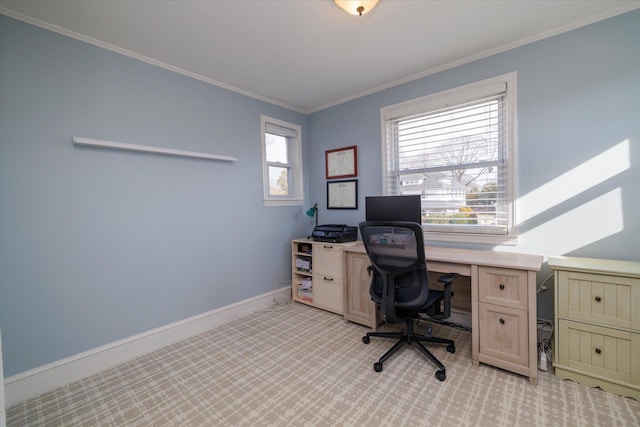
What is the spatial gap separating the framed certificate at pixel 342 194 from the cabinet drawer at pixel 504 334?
1.83 metres

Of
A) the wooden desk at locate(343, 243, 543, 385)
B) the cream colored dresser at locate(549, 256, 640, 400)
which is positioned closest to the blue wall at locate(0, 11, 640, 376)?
the cream colored dresser at locate(549, 256, 640, 400)

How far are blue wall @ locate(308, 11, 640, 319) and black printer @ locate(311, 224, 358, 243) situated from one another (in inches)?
61.3

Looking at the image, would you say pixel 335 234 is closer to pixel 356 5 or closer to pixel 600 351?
pixel 356 5

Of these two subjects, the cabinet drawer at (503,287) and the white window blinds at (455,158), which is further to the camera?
Answer: the white window blinds at (455,158)

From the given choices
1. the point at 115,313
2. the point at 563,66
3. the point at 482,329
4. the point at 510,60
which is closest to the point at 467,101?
the point at 510,60

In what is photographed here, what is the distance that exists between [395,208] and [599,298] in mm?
1562

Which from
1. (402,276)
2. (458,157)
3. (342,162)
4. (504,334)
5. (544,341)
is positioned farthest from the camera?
(342,162)

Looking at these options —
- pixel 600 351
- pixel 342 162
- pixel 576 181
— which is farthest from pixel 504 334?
pixel 342 162

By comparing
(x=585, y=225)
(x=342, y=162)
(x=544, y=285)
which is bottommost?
(x=544, y=285)

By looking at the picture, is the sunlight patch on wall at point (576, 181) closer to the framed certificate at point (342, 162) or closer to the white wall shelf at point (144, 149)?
the framed certificate at point (342, 162)

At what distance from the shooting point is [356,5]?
1.78 meters

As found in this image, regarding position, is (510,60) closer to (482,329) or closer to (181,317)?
(482,329)

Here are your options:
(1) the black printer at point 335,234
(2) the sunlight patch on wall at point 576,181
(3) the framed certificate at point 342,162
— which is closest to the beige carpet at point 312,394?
(1) the black printer at point 335,234

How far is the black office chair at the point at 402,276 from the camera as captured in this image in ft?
6.56
